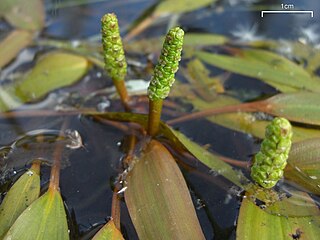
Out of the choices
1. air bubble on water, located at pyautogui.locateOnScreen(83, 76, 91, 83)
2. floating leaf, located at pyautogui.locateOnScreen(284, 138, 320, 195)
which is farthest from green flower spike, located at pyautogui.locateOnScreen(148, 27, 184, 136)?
air bubble on water, located at pyautogui.locateOnScreen(83, 76, 91, 83)

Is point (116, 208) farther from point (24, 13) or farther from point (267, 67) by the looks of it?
point (24, 13)

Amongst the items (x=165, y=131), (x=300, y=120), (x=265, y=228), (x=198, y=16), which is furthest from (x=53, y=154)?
(x=198, y=16)

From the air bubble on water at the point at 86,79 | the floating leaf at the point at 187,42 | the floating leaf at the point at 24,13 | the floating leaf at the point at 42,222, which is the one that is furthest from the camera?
the floating leaf at the point at 24,13

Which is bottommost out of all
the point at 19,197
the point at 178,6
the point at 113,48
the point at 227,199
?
the point at 227,199

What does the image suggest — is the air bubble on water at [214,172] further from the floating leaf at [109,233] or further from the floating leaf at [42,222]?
the floating leaf at [42,222]

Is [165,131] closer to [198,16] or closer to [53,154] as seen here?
[53,154]

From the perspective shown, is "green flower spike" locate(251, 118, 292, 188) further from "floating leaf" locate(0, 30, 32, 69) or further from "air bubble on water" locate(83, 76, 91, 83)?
"floating leaf" locate(0, 30, 32, 69)

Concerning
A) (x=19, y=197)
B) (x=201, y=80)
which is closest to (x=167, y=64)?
(x=19, y=197)

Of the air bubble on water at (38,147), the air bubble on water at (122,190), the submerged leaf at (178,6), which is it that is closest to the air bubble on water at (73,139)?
the air bubble on water at (38,147)
